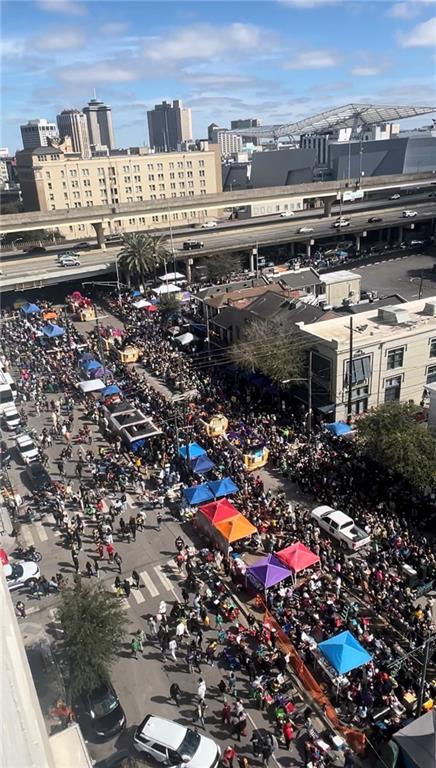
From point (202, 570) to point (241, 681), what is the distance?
463cm

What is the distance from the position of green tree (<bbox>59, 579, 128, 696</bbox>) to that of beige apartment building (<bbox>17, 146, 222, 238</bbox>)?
Result: 7493 cm

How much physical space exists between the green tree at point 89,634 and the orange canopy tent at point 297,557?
584 cm

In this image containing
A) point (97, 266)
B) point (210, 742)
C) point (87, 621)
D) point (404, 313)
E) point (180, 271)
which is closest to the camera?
point (210, 742)

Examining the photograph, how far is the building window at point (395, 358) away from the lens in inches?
1190

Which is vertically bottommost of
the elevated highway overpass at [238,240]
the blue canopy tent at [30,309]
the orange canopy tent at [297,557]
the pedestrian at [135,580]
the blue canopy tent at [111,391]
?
the pedestrian at [135,580]

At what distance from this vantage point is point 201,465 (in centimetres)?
2492

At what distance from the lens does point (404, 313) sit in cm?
3212

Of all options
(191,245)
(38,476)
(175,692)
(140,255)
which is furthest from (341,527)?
(191,245)

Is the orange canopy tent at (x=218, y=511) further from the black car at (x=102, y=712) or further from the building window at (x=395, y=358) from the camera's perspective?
the building window at (x=395, y=358)

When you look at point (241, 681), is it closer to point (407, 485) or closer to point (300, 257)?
point (407, 485)

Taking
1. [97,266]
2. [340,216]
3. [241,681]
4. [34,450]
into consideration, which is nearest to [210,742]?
[241,681]

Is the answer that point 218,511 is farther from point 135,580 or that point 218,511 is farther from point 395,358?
point 395,358

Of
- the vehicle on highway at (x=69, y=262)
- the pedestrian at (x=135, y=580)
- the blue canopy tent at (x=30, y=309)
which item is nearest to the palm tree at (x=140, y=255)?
the vehicle on highway at (x=69, y=262)

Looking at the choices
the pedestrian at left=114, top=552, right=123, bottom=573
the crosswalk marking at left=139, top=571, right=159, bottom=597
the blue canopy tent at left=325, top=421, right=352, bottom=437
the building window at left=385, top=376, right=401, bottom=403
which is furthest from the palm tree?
the crosswalk marking at left=139, top=571, right=159, bottom=597
